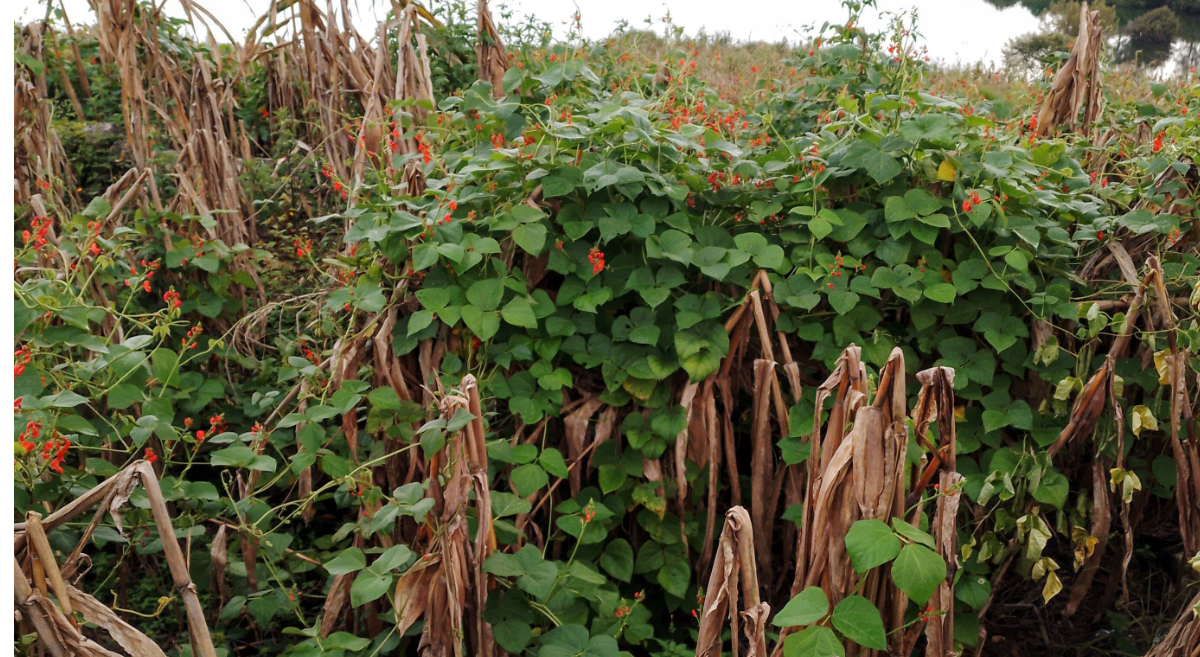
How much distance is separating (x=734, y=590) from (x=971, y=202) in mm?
1141

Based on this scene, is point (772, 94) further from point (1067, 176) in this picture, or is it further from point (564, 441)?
point (564, 441)

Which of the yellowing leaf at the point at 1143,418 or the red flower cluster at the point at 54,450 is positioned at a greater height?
the red flower cluster at the point at 54,450

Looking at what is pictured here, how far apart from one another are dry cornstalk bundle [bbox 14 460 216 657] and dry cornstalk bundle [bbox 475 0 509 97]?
195cm

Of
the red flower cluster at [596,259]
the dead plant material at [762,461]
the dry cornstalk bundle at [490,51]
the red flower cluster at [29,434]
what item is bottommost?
the dead plant material at [762,461]

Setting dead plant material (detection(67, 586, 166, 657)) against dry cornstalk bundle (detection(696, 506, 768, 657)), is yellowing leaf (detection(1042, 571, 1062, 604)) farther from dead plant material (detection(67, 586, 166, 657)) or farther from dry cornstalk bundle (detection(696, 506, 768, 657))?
dead plant material (detection(67, 586, 166, 657))

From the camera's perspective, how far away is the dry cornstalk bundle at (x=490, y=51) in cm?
289

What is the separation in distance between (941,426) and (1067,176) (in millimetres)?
1186

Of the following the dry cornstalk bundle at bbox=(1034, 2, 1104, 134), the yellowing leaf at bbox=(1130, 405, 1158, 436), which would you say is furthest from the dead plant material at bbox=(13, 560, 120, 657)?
the dry cornstalk bundle at bbox=(1034, 2, 1104, 134)

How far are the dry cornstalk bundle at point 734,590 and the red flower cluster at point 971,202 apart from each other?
102 cm

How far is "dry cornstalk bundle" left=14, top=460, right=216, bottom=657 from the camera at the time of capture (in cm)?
118

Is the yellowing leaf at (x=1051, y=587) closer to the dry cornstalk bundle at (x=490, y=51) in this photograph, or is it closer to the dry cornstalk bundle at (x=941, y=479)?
the dry cornstalk bundle at (x=941, y=479)

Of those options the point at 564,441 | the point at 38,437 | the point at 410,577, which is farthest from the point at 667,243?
the point at 38,437

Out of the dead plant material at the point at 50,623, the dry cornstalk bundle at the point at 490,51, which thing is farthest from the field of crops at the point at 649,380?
the dry cornstalk bundle at the point at 490,51

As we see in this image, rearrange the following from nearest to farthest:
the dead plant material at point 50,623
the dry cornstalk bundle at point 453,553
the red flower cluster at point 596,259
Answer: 1. the dead plant material at point 50,623
2. the dry cornstalk bundle at point 453,553
3. the red flower cluster at point 596,259
